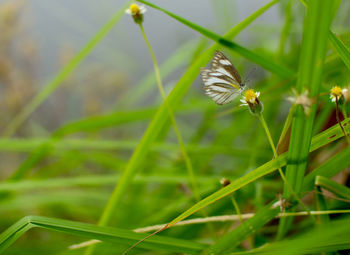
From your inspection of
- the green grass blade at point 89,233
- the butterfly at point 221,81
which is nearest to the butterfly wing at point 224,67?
the butterfly at point 221,81

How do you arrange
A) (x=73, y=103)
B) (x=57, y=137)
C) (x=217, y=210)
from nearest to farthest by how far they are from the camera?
(x=217, y=210)
(x=57, y=137)
(x=73, y=103)

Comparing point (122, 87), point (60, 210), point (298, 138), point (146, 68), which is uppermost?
point (146, 68)

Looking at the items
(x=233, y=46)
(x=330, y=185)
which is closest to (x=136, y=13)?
(x=233, y=46)

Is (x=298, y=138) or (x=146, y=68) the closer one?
(x=298, y=138)

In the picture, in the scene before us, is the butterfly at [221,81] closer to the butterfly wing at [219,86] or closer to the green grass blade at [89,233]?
the butterfly wing at [219,86]

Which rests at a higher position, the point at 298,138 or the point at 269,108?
the point at 269,108

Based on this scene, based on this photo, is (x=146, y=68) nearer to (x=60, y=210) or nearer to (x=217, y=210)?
(x=60, y=210)

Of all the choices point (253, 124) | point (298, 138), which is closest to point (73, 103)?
point (253, 124)
